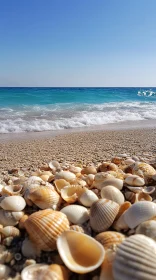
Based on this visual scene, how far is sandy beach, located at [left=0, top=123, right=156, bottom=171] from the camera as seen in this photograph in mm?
5078

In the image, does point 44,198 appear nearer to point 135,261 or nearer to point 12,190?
point 12,190

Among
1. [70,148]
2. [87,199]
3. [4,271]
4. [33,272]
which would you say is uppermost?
[87,199]

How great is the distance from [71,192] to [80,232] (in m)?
0.66

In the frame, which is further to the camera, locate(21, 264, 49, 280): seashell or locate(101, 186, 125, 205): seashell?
locate(101, 186, 125, 205): seashell

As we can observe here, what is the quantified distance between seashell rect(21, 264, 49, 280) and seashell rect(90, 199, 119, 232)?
568mm

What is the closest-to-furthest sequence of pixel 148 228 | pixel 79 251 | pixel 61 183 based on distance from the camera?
pixel 79 251
pixel 148 228
pixel 61 183

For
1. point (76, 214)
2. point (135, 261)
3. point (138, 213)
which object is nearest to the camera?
point (135, 261)

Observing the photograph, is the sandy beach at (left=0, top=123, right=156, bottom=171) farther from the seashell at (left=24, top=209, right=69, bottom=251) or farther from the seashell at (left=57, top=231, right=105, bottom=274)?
the seashell at (left=57, top=231, right=105, bottom=274)

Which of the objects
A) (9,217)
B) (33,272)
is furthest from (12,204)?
(33,272)

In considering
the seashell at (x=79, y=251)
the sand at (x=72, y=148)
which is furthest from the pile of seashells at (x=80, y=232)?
the sand at (x=72, y=148)

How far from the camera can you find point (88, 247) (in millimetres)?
1599

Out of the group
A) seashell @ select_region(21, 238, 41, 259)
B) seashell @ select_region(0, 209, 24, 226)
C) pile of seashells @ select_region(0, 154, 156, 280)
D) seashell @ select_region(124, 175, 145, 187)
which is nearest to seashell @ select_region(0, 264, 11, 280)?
pile of seashells @ select_region(0, 154, 156, 280)

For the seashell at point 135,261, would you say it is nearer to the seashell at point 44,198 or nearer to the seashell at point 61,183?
the seashell at point 44,198

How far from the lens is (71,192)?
2.47 meters
